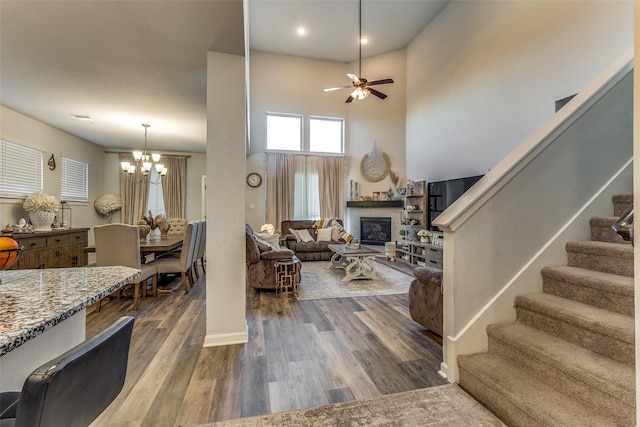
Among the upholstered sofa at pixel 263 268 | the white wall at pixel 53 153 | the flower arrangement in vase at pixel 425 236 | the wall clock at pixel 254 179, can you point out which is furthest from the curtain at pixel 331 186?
the white wall at pixel 53 153

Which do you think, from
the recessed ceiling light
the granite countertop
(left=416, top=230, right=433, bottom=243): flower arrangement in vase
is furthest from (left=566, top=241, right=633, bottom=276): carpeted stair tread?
the recessed ceiling light

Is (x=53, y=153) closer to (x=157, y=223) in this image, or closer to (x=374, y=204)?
(x=157, y=223)

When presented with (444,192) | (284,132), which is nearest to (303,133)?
(284,132)

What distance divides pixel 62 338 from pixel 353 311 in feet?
8.59

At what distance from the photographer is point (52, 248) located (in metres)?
4.25

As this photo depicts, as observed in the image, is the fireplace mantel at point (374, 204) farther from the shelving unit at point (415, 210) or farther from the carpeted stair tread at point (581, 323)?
the carpeted stair tread at point (581, 323)

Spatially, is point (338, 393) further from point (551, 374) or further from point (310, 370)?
point (551, 374)

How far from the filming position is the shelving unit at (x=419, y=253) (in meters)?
4.90

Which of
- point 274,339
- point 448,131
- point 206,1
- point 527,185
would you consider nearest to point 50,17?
point 206,1

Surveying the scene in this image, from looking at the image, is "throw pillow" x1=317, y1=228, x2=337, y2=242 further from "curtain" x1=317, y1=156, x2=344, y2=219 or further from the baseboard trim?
the baseboard trim

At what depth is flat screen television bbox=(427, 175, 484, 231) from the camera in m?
4.66

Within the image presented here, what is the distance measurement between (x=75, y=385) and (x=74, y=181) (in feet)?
21.9

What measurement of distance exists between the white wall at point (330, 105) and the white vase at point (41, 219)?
144 inches

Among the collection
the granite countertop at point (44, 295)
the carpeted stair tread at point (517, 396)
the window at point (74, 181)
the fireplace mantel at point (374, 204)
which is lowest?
the carpeted stair tread at point (517, 396)
